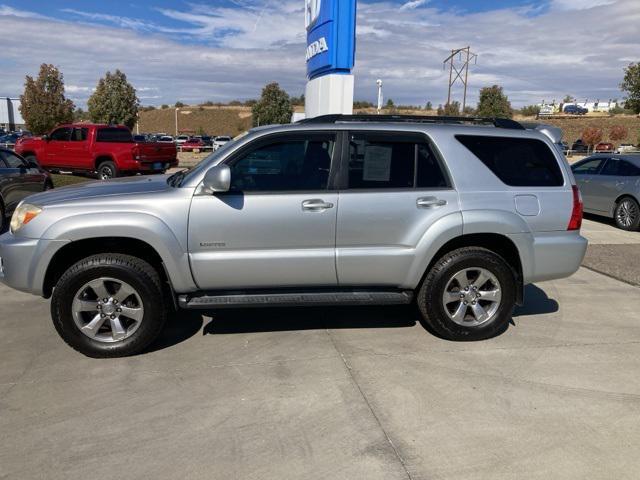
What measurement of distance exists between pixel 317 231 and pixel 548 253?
206 cm

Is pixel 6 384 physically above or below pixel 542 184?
below

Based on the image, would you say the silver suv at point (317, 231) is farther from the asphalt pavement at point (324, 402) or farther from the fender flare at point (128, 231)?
the asphalt pavement at point (324, 402)

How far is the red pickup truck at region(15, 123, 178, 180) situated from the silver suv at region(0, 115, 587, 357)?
13091 mm

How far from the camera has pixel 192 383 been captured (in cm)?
389

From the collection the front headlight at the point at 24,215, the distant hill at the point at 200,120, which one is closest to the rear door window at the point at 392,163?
the front headlight at the point at 24,215

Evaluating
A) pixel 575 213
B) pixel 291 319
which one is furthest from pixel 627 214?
pixel 291 319

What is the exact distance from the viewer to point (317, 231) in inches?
171

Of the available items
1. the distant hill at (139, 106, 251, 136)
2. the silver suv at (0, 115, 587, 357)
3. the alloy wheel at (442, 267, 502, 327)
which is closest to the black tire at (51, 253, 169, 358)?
the silver suv at (0, 115, 587, 357)

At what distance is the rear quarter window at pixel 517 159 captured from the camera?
468cm

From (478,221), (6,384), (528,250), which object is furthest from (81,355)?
(528,250)

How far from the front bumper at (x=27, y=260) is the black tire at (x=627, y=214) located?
10354 mm

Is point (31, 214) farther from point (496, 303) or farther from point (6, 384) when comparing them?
point (496, 303)

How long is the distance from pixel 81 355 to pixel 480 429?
10.3 feet

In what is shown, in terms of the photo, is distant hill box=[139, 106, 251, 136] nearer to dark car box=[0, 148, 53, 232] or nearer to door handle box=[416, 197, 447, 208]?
dark car box=[0, 148, 53, 232]
